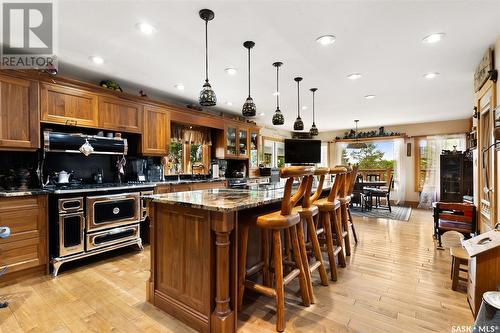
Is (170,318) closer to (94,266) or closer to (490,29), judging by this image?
(94,266)

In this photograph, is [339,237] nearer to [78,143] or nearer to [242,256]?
[242,256]

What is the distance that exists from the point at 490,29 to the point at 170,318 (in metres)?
3.79

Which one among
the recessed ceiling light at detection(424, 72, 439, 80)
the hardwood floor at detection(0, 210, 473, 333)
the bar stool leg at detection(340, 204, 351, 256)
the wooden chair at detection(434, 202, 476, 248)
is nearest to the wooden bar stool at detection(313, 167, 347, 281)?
the hardwood floor at detection(0, 210, 473, 333)

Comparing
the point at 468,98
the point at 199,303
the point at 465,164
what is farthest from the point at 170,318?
the point at 465,164

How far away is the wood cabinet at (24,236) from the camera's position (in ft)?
8.37

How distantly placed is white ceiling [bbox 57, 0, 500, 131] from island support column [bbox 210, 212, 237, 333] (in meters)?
1.70

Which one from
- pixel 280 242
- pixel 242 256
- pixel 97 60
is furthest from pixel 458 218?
pixel 97 60

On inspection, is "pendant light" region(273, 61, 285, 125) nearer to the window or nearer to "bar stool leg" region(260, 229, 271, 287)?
"bar stool leg" region(260, 229, 271, 287)

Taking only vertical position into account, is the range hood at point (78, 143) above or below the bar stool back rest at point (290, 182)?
above

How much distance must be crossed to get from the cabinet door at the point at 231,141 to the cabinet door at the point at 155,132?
1.47 metres

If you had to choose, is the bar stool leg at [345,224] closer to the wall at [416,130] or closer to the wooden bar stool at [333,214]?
the wooden bar stool at [333,214]

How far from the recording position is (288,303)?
217 centimetres

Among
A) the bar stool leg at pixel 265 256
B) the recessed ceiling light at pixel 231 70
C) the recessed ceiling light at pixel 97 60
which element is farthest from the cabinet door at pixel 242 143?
the bar stool leg at pixel 265 256

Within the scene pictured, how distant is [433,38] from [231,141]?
155 inches
